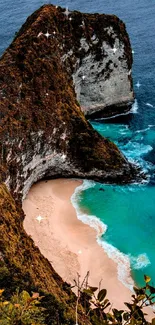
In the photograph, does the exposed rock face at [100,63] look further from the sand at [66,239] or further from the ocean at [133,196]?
the sand at [66,239]

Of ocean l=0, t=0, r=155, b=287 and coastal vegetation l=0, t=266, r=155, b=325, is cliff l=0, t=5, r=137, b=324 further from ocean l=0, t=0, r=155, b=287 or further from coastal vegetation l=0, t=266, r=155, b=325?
coastal vegetation l=0, t=266, r=155, b=325

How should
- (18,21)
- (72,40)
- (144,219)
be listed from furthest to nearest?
(18,21) < (72,40) < (144,219)

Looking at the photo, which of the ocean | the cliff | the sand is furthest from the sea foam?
the cliff

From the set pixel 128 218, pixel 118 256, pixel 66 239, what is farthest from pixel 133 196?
pixel 66 239

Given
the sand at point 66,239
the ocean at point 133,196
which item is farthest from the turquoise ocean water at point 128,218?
the sand at point 66,239

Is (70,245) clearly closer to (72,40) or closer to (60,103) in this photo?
(60,103)

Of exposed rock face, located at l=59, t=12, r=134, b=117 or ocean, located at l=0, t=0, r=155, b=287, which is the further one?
exposed rock face, located at l=59, t=12, r=134, b=117

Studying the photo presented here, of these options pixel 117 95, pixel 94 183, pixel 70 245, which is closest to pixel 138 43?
pixel 117 95
